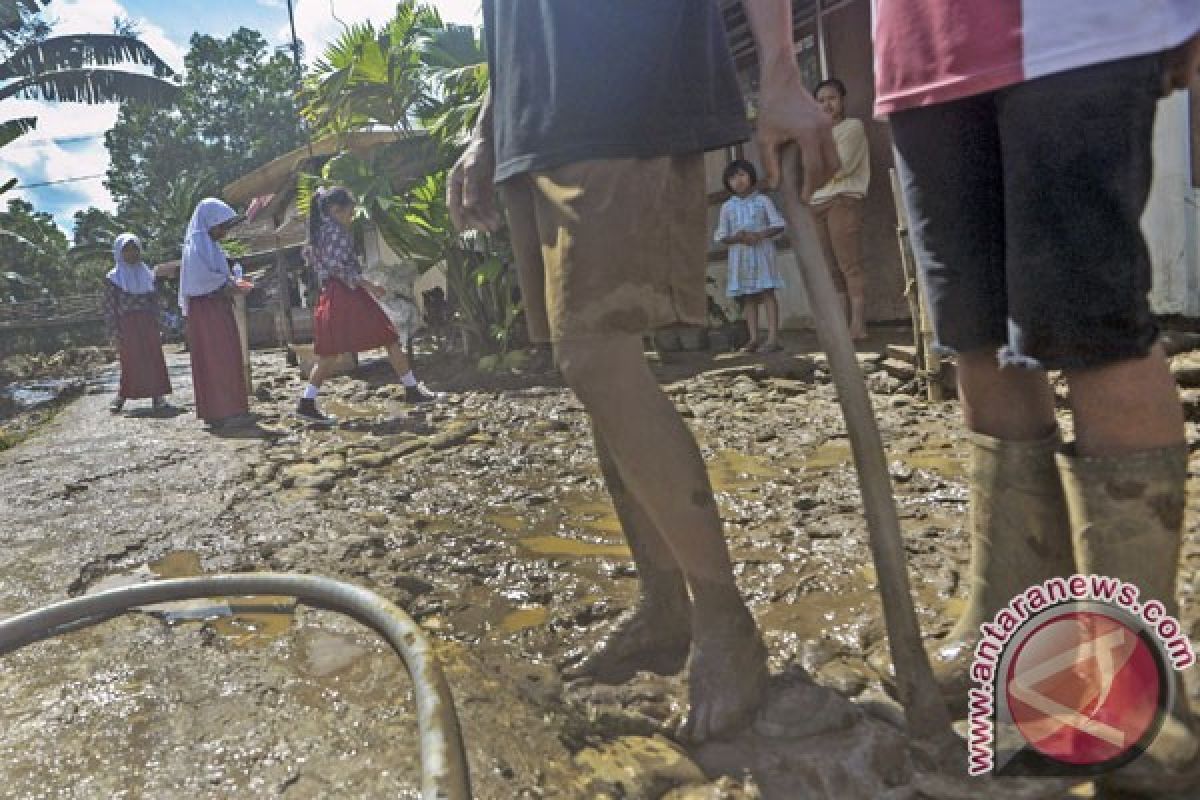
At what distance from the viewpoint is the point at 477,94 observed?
8.45 m

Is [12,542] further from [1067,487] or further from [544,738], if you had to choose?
[1067,487]

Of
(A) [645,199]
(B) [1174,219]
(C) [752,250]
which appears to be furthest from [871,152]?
(A) [645,199]

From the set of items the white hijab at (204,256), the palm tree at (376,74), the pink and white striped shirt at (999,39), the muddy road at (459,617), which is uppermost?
the palm tree at (376,74)

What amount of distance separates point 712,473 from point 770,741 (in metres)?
2.12

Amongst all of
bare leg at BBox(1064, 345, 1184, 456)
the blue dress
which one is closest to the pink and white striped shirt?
bare leg at BBox(1064, 345, 1184, 456)

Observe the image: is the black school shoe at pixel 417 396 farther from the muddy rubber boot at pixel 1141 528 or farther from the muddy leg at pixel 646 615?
the muddy rubber boot at pixel 1141 528

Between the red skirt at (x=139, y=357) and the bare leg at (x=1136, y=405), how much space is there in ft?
28.7

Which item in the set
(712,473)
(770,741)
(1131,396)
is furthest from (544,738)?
(712,473)

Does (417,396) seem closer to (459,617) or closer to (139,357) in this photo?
(139,357)

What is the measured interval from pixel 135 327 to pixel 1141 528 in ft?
29.5

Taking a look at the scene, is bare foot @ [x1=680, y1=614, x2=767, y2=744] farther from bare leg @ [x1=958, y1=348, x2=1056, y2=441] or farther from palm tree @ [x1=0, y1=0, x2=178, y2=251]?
palm tree @ [x1=0, y1=0, x2=178, y2=251]

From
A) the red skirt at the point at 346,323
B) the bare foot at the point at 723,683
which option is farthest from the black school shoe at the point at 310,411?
the bare foot at the point at 723,683

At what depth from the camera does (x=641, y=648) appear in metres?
1.69

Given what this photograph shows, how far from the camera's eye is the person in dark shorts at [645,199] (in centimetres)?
142
